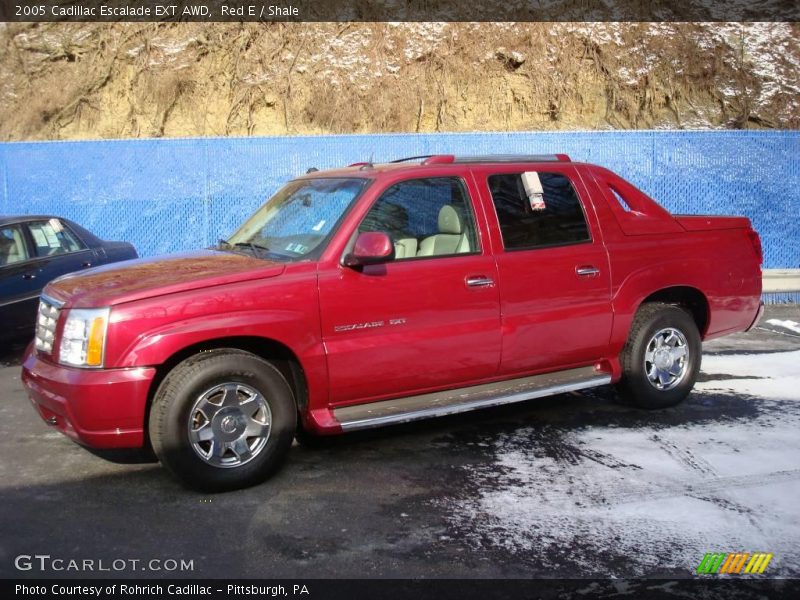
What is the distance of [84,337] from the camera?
441 centimetres

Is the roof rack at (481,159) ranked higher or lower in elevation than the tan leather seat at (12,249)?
higher

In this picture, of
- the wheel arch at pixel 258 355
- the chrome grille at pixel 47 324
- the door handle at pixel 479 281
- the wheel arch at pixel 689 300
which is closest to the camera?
the wheel arch at pixel 258 355

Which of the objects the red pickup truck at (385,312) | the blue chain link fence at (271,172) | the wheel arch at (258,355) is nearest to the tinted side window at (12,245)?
the red pickup truck at (385,312)

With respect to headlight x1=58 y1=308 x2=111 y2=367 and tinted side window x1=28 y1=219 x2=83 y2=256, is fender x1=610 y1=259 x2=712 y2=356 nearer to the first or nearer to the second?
headlight x1=58 y1=308 x2=111 y2=367

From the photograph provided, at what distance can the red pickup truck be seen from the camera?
14.6 feet

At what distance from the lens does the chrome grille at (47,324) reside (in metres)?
4.70

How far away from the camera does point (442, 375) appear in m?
5.20

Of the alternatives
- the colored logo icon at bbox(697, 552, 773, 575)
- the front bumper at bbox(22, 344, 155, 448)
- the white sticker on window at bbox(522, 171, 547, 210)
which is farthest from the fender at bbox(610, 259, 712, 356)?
the front bumper at bbox(22, 344, 155, 448)

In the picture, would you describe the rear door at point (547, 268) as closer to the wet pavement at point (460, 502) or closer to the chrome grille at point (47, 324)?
the wet pavement at point (460, 502)

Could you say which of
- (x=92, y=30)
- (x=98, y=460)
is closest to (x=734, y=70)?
(x=92, y=30)

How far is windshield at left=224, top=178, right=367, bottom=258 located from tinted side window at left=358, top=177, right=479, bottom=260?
9.8 inches
